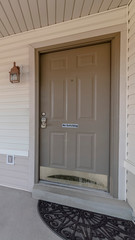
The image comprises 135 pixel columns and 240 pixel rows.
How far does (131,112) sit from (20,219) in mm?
1795

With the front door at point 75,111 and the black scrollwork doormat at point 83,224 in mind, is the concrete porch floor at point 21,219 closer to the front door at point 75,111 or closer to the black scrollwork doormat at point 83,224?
the black scrollwork doormat at point 83,224

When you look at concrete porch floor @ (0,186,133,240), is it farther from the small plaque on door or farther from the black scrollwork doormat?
the small plaque on door

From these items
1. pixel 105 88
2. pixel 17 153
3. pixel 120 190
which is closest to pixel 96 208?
pixel 120 190

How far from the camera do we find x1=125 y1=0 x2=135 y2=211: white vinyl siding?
1.54 metres

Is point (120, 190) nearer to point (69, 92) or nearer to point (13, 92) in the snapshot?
point (69, 92)

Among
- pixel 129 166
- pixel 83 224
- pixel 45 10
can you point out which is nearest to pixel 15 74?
pixel 45 10

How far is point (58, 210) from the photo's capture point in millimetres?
1687

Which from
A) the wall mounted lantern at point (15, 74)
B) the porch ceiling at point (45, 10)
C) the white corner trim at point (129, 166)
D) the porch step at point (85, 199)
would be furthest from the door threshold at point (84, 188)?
the porch ceiling at point (45, 10)

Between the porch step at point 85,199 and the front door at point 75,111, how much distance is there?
0.22 m

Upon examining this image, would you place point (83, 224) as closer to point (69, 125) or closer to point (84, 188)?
point (84, 188)

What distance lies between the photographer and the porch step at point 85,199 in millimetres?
1590

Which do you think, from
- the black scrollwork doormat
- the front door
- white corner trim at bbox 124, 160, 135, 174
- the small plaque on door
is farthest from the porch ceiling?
the black scrollwork doormat

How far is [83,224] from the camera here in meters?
1.44

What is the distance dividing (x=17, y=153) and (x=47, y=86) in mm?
1205
